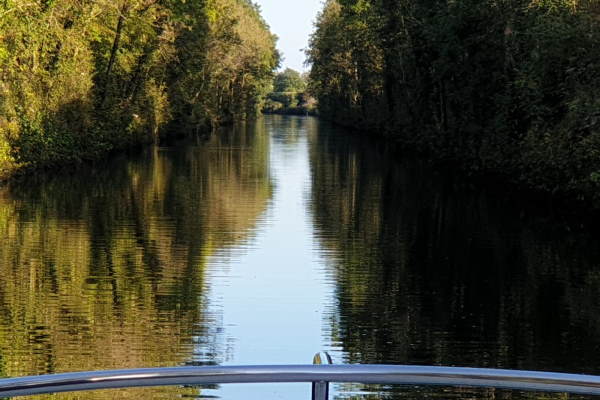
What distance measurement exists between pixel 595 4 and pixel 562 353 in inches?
593

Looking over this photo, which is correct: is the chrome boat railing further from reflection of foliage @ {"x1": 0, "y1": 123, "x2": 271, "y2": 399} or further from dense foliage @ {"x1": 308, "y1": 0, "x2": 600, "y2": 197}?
dense foliage @ {"x1": 308, "y1": 0, "x2": 600, "y2": 197}

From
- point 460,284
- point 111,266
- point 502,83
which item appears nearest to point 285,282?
point 460,284

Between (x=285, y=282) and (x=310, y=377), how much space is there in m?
12.2

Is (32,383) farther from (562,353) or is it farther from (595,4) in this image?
(595,4)

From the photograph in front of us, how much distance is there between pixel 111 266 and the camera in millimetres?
14906

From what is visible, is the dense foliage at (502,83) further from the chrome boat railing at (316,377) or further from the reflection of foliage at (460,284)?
the chrome boat railing at (316,377)

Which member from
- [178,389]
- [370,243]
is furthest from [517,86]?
[178,389]

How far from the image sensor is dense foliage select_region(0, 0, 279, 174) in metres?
26.9

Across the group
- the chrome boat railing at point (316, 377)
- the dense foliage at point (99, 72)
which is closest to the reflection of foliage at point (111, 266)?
the dense foliage at point (99, 72)

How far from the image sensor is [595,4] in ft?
76.1

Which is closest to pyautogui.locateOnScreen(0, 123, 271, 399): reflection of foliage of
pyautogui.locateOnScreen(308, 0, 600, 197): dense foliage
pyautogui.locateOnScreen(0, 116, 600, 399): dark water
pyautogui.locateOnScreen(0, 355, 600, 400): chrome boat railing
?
pyautogui.locateOnScreen(0, 116, 600, 399): dark water

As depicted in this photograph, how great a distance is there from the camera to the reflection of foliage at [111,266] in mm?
9852

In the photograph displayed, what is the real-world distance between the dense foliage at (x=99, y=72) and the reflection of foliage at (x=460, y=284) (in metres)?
9.27

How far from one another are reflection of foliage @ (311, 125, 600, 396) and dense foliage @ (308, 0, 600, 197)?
74.3 inches
